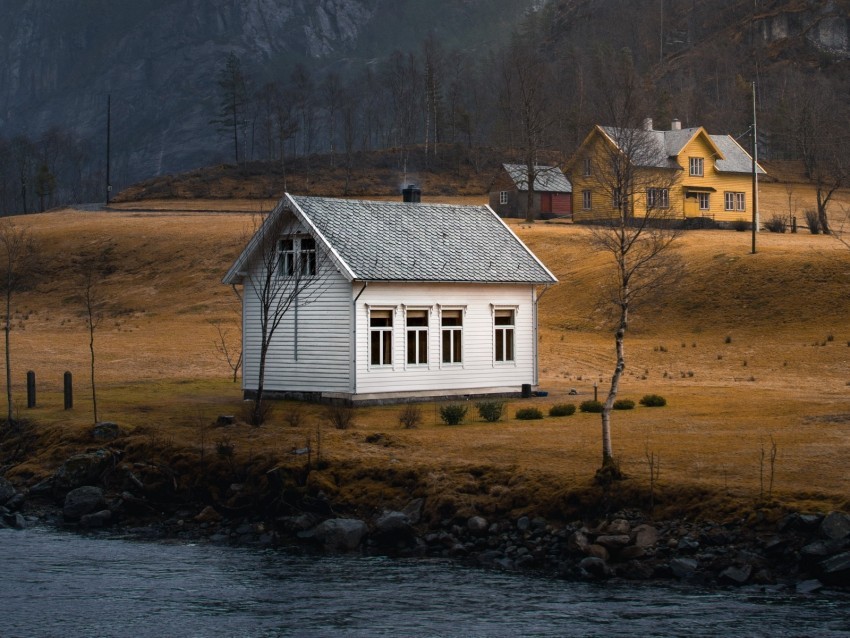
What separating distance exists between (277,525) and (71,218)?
87303 mm

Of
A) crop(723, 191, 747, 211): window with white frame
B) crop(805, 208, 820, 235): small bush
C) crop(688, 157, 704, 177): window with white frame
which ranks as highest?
crop(688, 157, 704, 177): window with white frame

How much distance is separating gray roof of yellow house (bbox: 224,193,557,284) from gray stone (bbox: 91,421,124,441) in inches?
346

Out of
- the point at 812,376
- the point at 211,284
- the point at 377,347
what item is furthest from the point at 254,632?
the point at 211,284

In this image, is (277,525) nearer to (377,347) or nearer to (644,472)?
(644,472)

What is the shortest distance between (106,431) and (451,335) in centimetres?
1277

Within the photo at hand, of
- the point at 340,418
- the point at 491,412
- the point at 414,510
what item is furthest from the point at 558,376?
the point at 414,510

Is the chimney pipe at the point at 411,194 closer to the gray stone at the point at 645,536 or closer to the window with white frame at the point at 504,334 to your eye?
the window with white frame at the point at 504,334

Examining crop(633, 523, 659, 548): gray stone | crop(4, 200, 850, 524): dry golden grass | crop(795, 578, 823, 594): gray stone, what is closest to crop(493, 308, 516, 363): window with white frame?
crop(4, 200, 850, 524): dry golden grass

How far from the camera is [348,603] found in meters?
19.5

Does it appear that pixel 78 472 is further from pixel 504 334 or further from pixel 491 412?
pixel 504 334

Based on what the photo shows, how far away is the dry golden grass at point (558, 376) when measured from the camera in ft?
82.1

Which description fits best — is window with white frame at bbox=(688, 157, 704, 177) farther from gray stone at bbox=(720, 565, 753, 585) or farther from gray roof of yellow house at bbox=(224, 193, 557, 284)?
gray stone at bbox=(720, 565, 753, 585)

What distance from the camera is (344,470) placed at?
26.2m

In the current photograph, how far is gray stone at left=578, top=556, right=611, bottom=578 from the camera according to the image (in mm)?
20734
